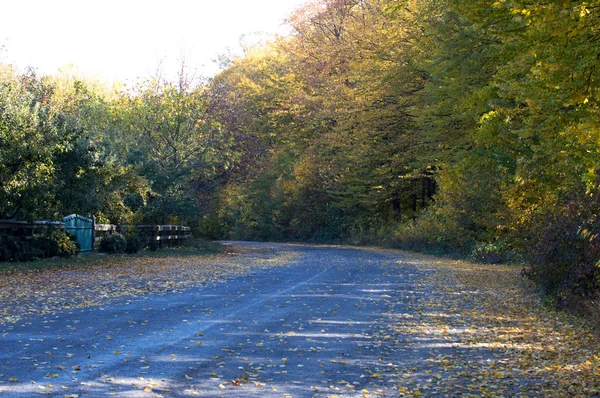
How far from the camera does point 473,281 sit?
19.5 metres

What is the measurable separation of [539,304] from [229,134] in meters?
33.4

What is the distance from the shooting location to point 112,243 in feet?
92.3

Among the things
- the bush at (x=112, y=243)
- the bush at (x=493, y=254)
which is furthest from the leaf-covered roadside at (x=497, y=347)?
the bush at (x=112, y=243)

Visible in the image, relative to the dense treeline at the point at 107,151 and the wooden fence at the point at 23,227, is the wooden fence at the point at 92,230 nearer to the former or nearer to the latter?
the wooden fence at the point at 23,227

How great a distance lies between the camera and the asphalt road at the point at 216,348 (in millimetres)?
6980

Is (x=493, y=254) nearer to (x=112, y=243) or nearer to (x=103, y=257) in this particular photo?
(x=103, y=257)

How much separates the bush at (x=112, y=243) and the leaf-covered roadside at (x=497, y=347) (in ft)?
50.8

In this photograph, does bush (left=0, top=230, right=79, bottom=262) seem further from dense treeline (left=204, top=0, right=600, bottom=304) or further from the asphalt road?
dense treeline (left=204, top=0, right=600, bottom=304)

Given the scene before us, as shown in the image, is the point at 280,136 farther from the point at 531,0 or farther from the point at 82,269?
the point at 531,0

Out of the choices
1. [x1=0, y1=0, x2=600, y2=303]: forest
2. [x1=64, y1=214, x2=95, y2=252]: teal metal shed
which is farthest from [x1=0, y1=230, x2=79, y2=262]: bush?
[x1=0, y1=0, x2=600, y2=303]: forest

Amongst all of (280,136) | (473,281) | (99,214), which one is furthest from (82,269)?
(280,136)

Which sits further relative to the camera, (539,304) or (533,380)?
(539,304)

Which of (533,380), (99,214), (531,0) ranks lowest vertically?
(533,380)

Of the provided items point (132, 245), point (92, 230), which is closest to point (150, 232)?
point (132, 245)
